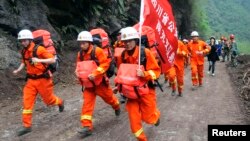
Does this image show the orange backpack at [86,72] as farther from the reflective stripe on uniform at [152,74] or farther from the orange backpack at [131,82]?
the reflective stripe on uniform at [152,74]

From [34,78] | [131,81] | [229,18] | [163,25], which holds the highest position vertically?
[229,18]

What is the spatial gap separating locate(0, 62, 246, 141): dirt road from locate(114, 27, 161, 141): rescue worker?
0.95 metres

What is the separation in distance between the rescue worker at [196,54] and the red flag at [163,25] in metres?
7.84

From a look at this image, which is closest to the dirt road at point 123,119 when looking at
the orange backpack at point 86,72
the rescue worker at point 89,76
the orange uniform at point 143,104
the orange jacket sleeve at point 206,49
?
the rescue worker at point 89,76

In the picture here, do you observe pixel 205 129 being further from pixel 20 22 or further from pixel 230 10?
pixel 230 10

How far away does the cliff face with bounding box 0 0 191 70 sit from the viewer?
54.8ft

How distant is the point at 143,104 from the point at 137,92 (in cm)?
44

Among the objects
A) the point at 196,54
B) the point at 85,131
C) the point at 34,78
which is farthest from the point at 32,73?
the point at 196,54

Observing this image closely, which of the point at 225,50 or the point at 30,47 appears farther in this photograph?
the point at 225,50

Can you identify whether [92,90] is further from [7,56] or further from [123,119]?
[7,56]

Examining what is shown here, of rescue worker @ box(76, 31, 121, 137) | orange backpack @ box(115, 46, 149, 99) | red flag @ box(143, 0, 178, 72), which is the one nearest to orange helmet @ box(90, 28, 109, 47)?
rescue worker @ box(76, 31, 121, 137)

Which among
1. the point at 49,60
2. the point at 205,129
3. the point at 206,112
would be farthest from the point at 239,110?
the point at 49,60

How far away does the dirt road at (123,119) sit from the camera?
30.3 feet

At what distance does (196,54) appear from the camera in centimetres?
1694
